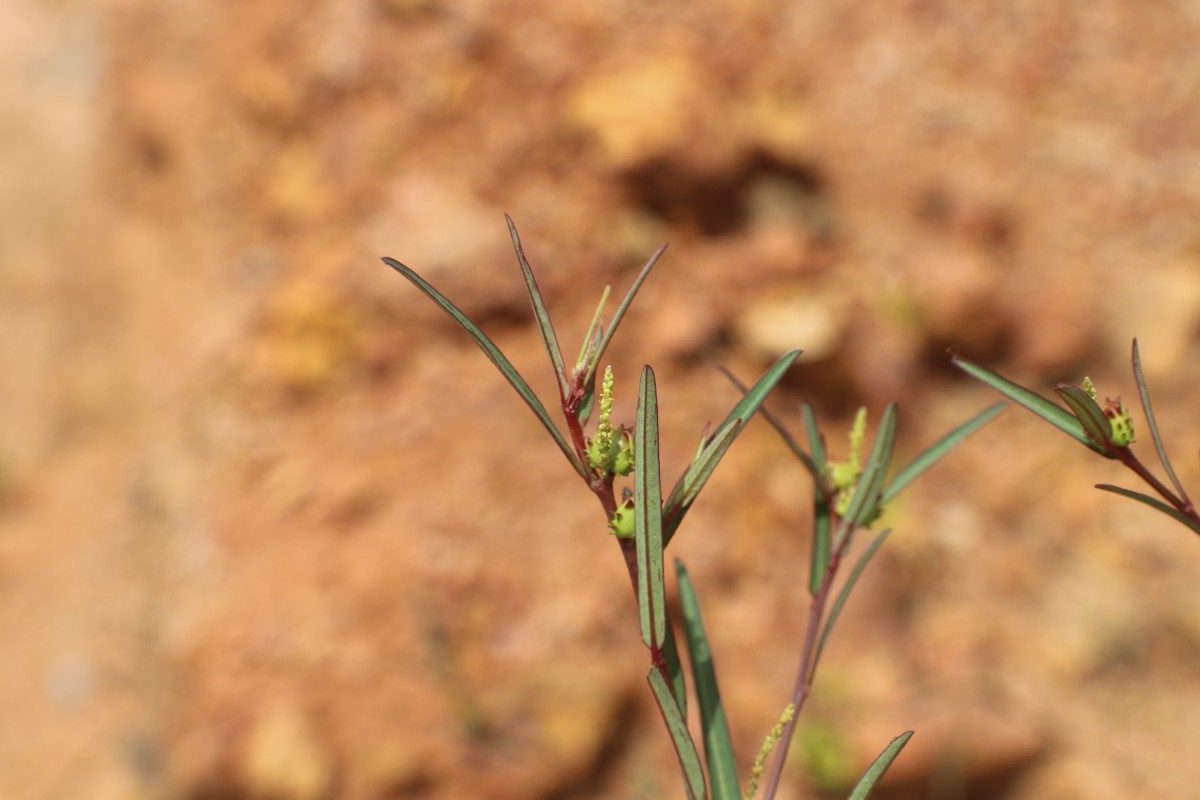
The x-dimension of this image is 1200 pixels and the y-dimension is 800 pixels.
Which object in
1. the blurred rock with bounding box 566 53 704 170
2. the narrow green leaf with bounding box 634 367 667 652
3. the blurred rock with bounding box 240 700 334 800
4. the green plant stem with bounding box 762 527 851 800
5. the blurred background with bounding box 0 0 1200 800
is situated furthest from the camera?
the blurred rock with bounding box 566 53 704 170

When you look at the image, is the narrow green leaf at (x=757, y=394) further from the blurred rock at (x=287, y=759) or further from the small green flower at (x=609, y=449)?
the blurred rock at (x=287, y=759)

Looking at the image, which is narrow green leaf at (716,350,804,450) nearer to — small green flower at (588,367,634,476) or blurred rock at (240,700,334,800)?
small green flower at (588,367,634,476)

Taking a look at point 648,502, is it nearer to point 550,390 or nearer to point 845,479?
point 845,479

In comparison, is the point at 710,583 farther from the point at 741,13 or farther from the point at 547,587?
the point at 741,13

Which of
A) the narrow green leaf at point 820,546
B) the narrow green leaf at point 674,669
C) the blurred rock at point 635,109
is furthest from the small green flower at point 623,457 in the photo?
the blurred rock at point 635,109

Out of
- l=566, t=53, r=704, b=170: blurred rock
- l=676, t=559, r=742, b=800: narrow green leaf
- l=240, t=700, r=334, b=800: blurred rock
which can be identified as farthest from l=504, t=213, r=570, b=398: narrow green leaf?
l=566, t=53, r=704, b=170: blurred rock

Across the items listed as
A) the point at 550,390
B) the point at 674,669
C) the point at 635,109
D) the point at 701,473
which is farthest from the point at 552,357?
the point at 635,109

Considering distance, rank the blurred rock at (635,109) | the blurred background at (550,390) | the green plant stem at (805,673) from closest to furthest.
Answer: the green plant stem at (805,673) < the blurred background at (550,390) < the blurred rock at (635,109)
